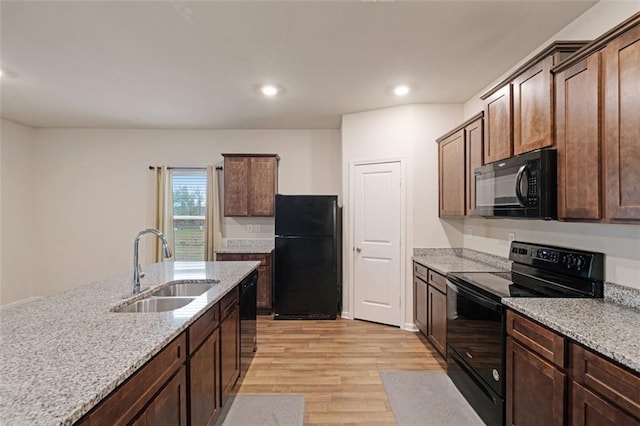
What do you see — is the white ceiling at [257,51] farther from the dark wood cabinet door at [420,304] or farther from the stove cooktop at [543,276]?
the dark wood cabinet door at [420,304]

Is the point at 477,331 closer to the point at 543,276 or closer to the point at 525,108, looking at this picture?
the point at 543,276

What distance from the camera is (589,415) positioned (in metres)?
1.31

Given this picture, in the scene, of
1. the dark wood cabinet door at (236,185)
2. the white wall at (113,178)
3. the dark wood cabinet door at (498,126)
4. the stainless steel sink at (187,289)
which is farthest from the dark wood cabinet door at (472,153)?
the dark wood cabinet door at (236,185)

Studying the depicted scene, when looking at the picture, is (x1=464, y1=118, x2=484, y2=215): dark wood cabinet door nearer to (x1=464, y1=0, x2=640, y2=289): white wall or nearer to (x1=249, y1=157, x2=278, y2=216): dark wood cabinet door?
(x1=464, y1=0, x2=640, y2=289): white wall

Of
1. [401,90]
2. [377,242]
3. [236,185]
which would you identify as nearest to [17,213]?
[236,185]

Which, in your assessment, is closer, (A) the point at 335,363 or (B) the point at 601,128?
(B) the point at 601,128

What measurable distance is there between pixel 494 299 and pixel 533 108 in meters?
1.26

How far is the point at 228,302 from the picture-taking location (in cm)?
235

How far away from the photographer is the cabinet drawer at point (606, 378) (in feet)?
3.71

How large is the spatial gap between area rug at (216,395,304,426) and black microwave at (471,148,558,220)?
2.08 meters

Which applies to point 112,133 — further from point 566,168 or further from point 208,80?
point 566,168

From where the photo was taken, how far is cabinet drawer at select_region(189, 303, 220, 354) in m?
1.69

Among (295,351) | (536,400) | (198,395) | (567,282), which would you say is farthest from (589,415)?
(295,351)

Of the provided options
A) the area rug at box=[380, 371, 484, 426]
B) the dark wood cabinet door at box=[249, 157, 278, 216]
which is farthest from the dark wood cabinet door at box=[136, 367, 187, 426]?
the dark wood cabinet door at box=[249, 157, 278, 216]
